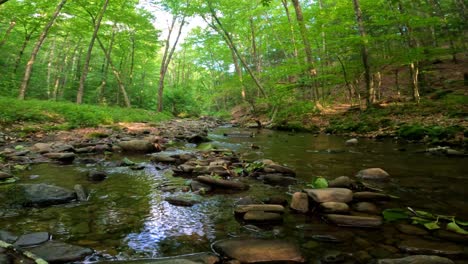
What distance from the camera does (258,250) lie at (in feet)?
7.32

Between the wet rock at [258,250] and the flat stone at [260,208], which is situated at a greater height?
the flat stone at [260,208]

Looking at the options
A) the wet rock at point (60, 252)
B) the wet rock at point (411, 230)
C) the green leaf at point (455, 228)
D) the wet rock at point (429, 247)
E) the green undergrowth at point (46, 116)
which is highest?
the green undergrowth at point (46, 116)

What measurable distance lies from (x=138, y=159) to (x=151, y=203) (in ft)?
10.7

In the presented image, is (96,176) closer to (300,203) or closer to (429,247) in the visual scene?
(300,203)

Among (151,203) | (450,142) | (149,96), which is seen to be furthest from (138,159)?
(149,96)

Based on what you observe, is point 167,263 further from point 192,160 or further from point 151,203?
point 192,160

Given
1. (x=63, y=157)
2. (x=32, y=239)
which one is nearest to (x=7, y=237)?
(x=32, y=239)

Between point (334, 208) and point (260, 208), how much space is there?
2.49 ft

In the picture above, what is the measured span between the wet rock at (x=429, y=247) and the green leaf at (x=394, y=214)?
0.47 meters

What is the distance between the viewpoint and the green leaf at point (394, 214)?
2.88 meters

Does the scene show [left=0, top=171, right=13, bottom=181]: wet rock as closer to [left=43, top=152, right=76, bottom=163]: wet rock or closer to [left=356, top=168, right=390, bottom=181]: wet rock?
[left=43, top=152, right=76, bottom=163]: wet rock

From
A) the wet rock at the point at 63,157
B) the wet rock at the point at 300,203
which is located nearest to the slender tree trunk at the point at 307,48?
the wet rock at the point at 63,157

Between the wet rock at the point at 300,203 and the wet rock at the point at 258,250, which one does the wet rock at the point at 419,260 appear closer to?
the wet rock at the point at 258,250

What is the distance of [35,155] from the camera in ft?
20.7
